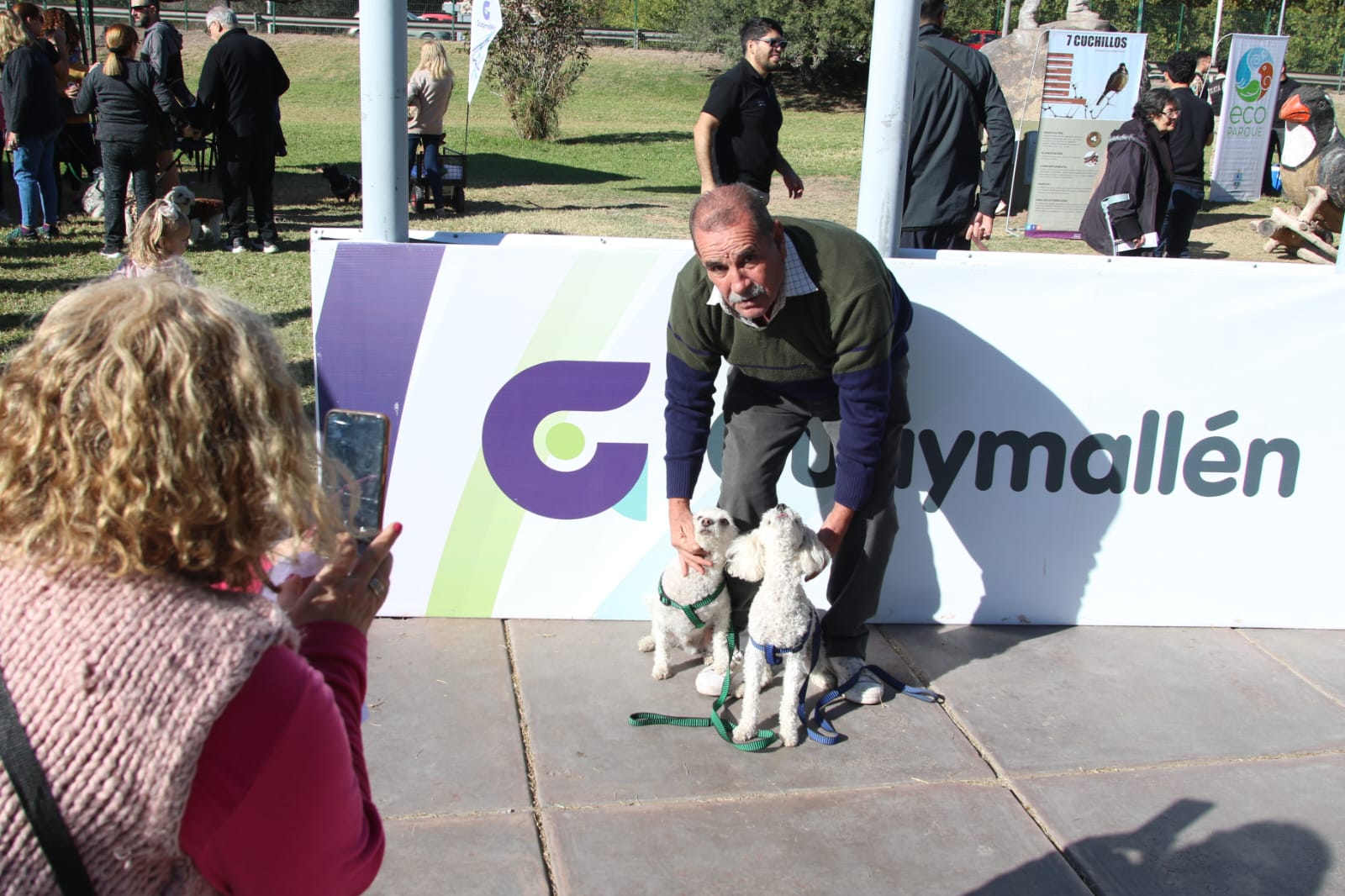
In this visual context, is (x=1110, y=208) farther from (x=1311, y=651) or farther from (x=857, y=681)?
(x=857, y=681)

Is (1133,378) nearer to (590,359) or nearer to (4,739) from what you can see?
(590,359)

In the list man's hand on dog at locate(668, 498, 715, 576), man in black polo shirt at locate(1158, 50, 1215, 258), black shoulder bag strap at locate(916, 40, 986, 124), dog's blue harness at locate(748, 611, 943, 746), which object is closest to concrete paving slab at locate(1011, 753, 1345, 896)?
dog's blue harness at locate(748, 611, 943, 746)

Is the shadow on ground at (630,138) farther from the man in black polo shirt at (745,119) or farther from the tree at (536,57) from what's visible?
the man in black polo shirt at (745,119)

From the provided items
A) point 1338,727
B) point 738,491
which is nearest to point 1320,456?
point 1338,727

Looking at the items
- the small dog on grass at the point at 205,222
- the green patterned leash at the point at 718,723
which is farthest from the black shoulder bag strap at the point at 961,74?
the small dog on grass at the point at 205,222

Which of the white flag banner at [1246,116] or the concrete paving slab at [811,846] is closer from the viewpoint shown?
the concrete paving slab at [811,846]

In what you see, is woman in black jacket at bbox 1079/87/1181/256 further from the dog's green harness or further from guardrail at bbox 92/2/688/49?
guardrail at bbox 92/2/688/49

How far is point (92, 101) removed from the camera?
9.82 meters

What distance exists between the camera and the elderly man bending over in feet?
11.1

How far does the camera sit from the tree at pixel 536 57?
2150 centimetres

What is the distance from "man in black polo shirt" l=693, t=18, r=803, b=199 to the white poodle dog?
133 inches

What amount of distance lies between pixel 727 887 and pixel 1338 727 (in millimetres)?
2257

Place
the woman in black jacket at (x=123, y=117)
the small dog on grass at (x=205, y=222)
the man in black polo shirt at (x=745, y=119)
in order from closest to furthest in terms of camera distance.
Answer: the man in black polo shirt at (x=745, y=119) < the woman in black jacket at (x=123, y=117) < the small dog on grass at (x=205, y=222)

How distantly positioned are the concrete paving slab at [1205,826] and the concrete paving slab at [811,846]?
10cm
